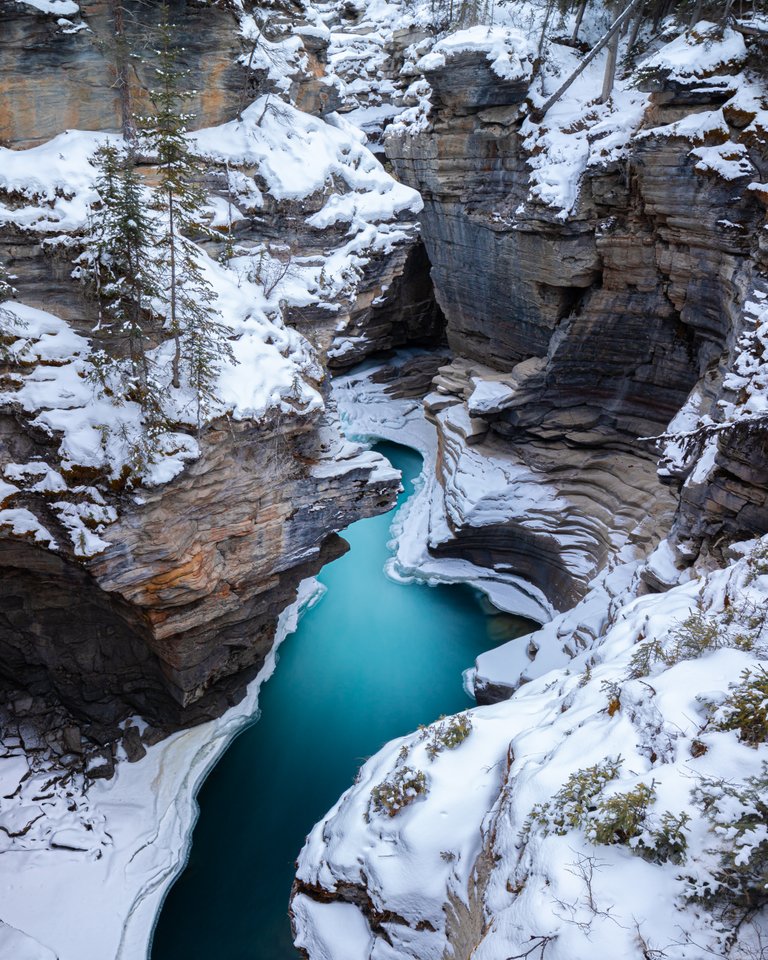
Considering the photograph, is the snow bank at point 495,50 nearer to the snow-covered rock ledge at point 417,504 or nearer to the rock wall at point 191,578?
the snow-covered rock ledge at point 417,504

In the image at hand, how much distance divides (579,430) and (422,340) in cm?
1293

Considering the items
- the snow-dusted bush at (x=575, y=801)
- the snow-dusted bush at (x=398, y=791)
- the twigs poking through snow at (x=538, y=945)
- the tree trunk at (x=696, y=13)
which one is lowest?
the snow-dusted bush at (x=398, y=791)

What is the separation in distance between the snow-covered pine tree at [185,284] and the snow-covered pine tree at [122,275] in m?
0.33

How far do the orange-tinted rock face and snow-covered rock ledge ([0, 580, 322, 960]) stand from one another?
39.6ft

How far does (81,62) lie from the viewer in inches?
396

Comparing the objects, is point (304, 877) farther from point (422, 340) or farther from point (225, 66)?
point (422, 340)

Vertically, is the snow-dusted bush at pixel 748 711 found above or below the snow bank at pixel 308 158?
below

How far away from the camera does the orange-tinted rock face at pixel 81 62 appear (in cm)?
970

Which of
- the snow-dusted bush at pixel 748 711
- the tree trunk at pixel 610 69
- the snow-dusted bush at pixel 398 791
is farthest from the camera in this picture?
the tree trunk at pixel 610 69

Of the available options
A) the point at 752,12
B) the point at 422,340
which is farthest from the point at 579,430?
the point at 422,340

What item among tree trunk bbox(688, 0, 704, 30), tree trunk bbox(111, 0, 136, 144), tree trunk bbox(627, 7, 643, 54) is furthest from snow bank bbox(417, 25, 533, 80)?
tree trunk bbox(111, 0, 136, 144)

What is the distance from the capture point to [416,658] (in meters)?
16.5

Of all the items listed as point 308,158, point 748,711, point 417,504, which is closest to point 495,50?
point 308,158

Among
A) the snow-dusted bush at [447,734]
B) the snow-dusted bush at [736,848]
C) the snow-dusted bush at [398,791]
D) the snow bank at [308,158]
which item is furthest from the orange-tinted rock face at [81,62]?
the snow-dusted bush at [736,848]
